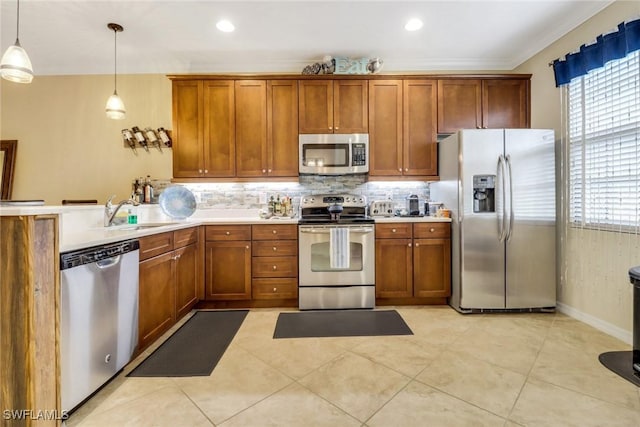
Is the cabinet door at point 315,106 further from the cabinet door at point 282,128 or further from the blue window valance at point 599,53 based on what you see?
the blue window valance at point 599,53

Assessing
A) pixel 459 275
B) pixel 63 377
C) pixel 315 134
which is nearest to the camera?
pixel 63 377

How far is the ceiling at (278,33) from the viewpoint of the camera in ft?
8.36

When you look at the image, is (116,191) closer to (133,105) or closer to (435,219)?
(133,105)

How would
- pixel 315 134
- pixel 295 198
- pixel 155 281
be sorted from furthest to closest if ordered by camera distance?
pixel 295 198 → pixel 315 134 → pixel 155 281

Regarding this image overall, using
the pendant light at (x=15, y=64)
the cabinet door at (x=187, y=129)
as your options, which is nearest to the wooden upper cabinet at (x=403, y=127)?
the cabinet door at (x=187, y=129)

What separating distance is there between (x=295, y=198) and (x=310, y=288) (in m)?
1.18

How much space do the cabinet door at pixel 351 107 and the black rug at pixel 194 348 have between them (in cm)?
239

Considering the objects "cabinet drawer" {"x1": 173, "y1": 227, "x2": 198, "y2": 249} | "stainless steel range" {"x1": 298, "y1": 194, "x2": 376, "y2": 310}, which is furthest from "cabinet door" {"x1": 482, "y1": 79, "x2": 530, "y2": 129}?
"cabinet drawer" {"x1": 173, "y1": 227, "x2": 198, "y2": 249}

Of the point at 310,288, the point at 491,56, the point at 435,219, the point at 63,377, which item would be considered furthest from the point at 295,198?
the point at 491,56

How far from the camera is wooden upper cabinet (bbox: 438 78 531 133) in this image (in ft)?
11.0

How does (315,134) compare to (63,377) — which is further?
(315,134)

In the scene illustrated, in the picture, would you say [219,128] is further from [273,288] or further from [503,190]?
[503,190]

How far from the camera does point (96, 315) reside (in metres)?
1.60

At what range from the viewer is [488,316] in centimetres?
284
